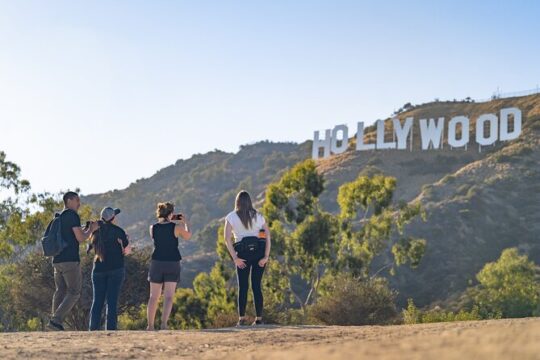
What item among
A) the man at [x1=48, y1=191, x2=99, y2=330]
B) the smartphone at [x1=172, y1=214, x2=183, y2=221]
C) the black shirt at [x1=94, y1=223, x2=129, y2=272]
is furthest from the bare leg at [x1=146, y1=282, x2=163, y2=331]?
the man at [x1=48, y1=191, x2=99, y2=330]

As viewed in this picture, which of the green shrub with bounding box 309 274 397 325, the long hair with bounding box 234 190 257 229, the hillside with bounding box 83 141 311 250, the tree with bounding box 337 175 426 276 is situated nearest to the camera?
the long hair with bounding box 234 190 257 229

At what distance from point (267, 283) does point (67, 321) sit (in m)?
10.8

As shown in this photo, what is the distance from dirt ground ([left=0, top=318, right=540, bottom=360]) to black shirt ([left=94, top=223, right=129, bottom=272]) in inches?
64.0

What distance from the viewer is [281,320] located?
917 inches

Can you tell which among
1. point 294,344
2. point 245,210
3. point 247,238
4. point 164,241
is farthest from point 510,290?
point 294,344

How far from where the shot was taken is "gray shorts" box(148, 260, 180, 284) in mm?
10156

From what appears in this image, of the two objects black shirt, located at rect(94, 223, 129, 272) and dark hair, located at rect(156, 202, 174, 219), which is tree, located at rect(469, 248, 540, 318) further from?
dark hair, located at rect(156, 202, 174, 219)

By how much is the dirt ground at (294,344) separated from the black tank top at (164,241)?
140 cm

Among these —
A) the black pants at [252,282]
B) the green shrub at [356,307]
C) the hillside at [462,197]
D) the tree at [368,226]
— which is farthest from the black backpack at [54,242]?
the hillside at [462,197]

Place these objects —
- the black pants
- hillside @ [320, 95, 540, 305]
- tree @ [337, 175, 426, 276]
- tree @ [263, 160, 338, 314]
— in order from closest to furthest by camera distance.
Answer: the black pants
tree @ [263, 160, 338, 314]
tree @ [337, 175, 426, 276]
hillside @ [320, 95, 540, 305]

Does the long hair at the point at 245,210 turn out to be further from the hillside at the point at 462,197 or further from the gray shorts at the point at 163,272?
the hillside at the point at 462,197

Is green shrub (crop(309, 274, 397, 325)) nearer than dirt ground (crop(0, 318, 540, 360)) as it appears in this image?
No

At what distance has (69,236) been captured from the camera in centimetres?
1082

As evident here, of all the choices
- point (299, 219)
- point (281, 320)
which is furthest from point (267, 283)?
point (281, 320)
